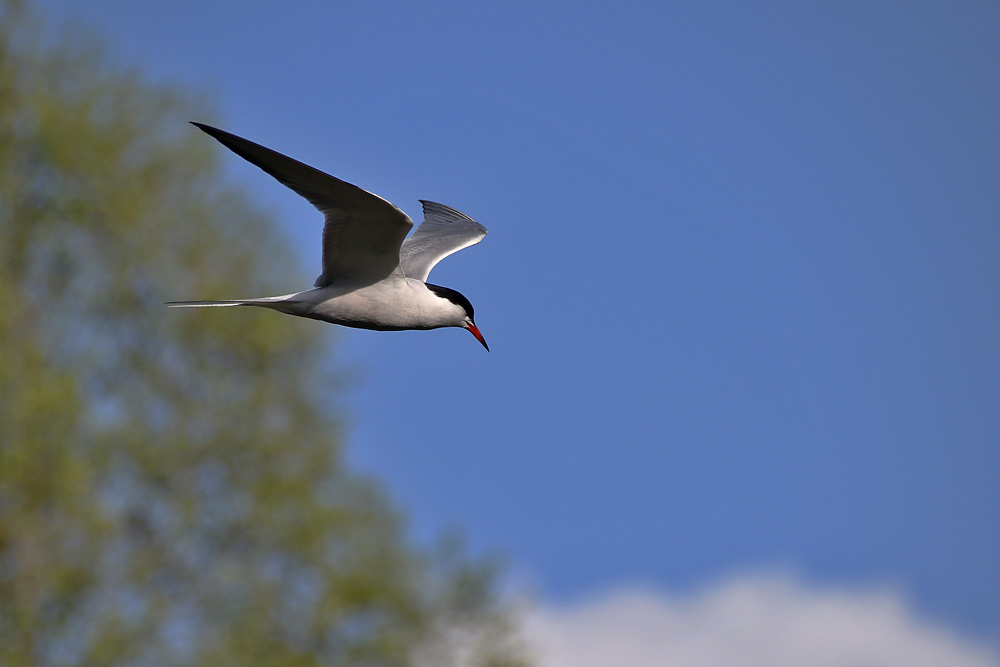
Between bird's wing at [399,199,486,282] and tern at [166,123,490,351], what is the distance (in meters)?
0.62

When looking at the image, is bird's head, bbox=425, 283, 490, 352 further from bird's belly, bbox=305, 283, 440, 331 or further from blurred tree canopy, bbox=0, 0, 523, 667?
blurred tree canopy, bbox=0, 0, 523, 667

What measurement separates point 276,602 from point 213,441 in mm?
2121

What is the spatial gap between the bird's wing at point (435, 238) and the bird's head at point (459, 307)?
0.49 metres

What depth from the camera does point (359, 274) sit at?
564cm

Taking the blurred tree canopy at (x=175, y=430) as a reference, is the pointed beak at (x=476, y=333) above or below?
below

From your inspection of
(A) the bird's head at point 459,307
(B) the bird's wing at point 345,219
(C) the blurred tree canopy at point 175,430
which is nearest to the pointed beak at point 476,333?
(A) the bird's head at point 459,307

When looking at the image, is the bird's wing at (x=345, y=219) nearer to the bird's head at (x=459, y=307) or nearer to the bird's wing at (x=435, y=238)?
the bird's head at (x=459, y=307)

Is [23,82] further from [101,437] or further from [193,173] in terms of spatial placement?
[101,437]

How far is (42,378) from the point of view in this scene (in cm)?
1160

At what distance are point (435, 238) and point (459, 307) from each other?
1.64 meters

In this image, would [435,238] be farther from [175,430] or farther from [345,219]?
[175,430]

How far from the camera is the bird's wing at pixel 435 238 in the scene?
6.81 metres

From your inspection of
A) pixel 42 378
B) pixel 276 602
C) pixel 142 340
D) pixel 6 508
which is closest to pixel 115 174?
pixel 142 340

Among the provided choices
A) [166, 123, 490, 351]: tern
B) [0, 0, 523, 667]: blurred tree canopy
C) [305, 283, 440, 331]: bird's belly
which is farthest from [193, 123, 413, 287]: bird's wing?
[0, 0, 523, 667]: blurred tree canopy
